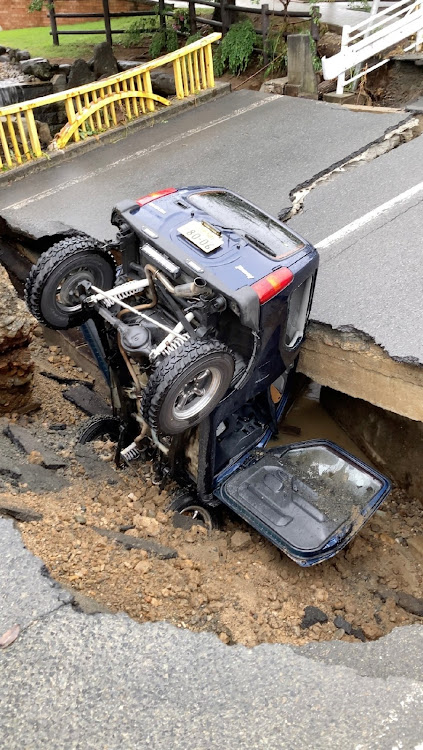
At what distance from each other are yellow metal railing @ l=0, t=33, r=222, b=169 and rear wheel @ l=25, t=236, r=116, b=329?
4.71 metres

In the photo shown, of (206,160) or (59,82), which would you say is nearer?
(206,160)

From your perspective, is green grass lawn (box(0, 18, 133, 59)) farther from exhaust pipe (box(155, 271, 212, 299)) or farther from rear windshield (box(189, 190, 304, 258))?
exhaust pipe (box(155, 271, 212, 299))

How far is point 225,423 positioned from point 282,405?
712mm

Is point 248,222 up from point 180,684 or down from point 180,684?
up

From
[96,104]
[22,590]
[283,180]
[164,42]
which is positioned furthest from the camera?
[164,42]

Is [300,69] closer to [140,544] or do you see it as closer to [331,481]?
[331,481]

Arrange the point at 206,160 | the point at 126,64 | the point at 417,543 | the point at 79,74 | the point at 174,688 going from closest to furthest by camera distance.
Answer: the point at 174,688 < the point at 417,543 < the point at 206,160 < the point at 79,74 < the point at 126,64

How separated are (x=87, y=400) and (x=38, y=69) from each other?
1172cm

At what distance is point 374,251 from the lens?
645 cm

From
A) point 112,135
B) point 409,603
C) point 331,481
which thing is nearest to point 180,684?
point 409,603

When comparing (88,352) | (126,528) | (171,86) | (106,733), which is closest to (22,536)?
(126,528)

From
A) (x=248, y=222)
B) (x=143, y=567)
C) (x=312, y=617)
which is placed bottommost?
(x=312, y=617)

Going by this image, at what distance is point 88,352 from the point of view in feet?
25.1

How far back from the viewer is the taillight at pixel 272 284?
4379 mm
